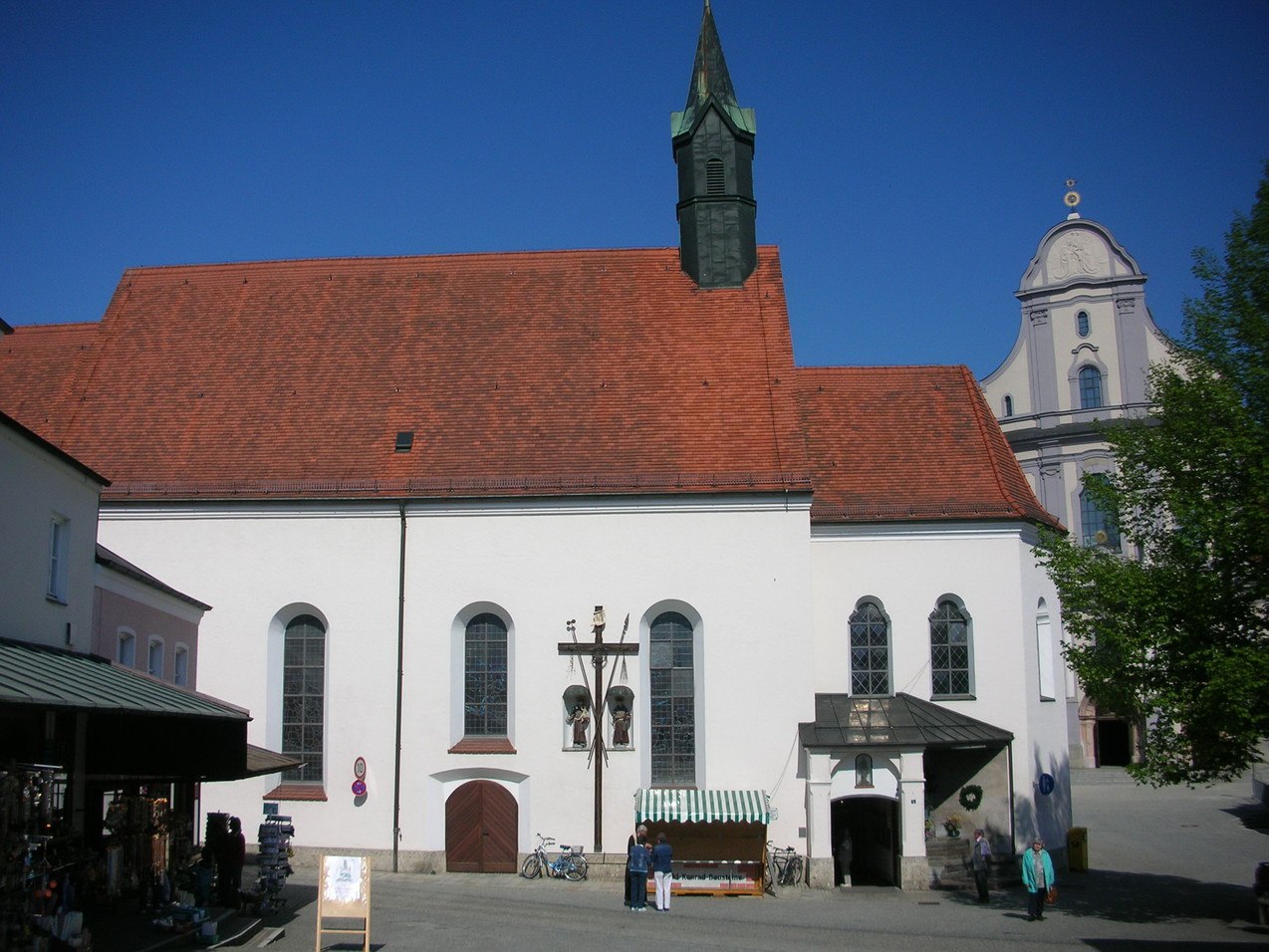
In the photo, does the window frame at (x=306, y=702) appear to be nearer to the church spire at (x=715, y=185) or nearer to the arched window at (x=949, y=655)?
the church spire at (x=715, y=185)

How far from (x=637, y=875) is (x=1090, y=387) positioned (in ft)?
123

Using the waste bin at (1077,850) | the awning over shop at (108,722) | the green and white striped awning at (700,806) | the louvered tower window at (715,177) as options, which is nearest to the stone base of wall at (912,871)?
the green and white striped awning at (700,806)

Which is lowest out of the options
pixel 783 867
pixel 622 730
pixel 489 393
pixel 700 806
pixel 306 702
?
pixel 783 867

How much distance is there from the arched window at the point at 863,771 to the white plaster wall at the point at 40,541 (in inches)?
547

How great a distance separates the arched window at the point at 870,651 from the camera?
28000 millimetres

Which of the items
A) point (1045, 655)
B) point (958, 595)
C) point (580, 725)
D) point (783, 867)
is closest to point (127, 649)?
point (580, 725)

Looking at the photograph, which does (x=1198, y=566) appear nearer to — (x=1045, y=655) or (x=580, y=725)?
(x=1045, y=655)

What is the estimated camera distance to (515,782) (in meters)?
26.1

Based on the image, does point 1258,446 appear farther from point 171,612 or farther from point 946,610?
point 171,612

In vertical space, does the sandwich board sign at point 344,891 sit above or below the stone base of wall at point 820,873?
above

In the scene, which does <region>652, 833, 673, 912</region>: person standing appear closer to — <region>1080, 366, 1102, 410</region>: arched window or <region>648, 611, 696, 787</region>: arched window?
<region>648, 611, 696, 787</region>: arched window

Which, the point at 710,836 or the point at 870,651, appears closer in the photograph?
the point at 710,836

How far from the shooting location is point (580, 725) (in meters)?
25.9

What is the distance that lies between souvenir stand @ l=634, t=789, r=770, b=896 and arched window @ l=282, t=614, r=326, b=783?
6.69m
